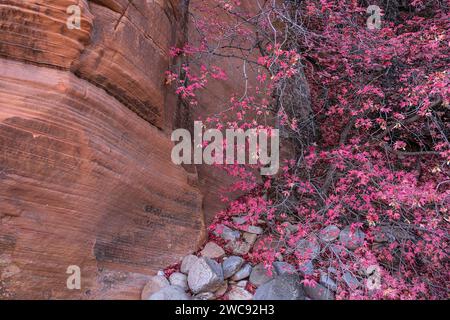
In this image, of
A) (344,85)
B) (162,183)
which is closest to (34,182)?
(162,183)

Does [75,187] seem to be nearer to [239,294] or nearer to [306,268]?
[239,294]

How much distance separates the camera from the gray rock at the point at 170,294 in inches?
152

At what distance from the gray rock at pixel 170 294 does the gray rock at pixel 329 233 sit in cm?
202

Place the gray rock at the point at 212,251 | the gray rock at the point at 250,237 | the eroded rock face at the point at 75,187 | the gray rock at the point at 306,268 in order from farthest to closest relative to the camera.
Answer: the gray rock at the point at 250,237, the gray rock at the point at 212,251, the gray rock at the point at 306,268, the eroded rock face at the point at 75,187

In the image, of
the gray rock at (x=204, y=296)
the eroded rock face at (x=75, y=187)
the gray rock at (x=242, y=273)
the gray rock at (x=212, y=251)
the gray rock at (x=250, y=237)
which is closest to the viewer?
the eroded rock face at (x=75, y=187)

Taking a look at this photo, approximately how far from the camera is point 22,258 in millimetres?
3383

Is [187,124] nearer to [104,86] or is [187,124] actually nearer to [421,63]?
[104,86]

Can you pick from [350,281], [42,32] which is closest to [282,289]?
[350,281]

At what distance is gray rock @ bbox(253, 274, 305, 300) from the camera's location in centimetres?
383

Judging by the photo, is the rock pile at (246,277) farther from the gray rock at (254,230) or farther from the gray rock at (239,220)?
the gray rock at (239,220)

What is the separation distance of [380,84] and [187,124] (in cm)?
343

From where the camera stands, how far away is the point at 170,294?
3881 mm

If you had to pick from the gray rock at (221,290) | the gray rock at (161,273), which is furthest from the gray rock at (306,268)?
the gray rock at (161,273)

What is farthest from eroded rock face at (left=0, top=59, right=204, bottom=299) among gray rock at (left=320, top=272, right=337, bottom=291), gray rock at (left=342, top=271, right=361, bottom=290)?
gray rock at (left=342, top=271, right=361, bottom=290)
